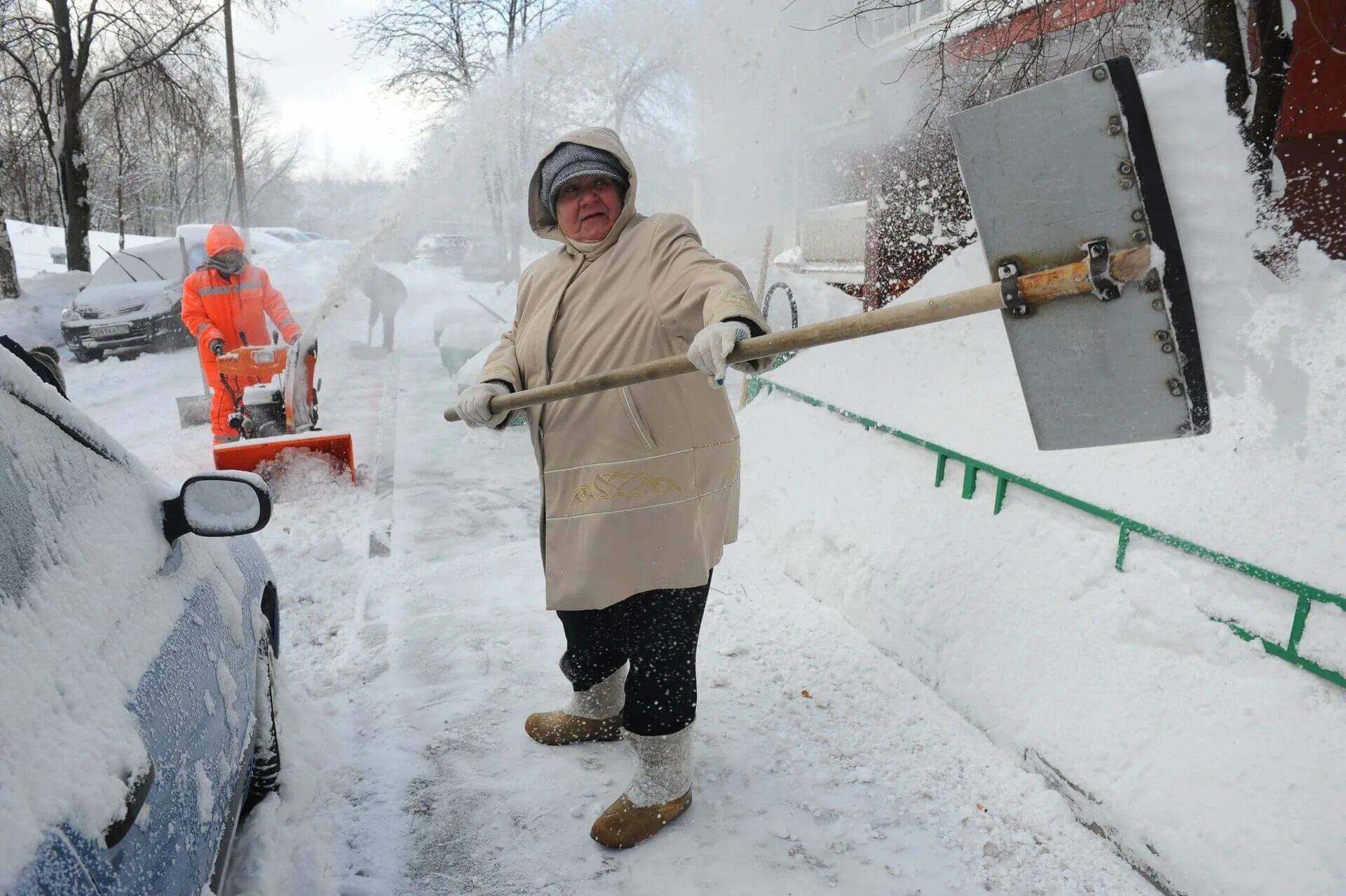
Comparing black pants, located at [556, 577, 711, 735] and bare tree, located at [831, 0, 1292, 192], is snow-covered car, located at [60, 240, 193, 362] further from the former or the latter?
black pants, located at [556, 577, 711, 735]

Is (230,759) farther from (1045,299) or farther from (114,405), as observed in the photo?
(114,405)

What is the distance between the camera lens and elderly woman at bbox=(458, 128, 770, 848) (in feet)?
7.45

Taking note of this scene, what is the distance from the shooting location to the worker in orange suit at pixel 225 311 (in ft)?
21.0

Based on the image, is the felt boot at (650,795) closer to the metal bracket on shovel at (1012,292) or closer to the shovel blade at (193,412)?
the metal bracket on shovel at (1012,292)

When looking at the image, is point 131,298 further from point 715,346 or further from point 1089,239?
point 1089,239

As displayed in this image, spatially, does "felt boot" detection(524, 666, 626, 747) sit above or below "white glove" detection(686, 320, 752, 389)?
below

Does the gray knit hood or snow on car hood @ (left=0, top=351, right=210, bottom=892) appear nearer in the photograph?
snow on car hood @ (left=0, top=351, right=210, bottom=892)

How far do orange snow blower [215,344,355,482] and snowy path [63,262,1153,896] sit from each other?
95 cm

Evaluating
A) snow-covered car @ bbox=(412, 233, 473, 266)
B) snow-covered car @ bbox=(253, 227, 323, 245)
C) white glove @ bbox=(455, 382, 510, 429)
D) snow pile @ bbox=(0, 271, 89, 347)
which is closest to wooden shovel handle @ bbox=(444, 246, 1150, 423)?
white glove @ bbox=(455, 382, 510, 429)

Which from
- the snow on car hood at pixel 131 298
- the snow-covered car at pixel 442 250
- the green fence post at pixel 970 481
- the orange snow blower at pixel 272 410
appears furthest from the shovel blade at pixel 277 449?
the snow-covered car at pixel 442 250

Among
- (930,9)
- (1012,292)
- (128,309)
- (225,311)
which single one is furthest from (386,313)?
(1012,292)

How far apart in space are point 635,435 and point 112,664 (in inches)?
→ 51.7

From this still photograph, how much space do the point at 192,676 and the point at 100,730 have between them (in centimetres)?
42

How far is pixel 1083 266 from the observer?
65.1 inches
